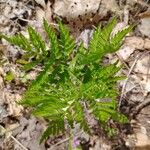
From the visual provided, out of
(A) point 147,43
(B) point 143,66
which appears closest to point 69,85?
(B) point 143,66

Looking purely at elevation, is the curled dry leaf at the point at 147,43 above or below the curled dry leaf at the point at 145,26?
below

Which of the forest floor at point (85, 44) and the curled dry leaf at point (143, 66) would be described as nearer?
the forest floor at point (85, 44)

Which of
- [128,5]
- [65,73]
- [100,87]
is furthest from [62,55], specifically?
[128,5]

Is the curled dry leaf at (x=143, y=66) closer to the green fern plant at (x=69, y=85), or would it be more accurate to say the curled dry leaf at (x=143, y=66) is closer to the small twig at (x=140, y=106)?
the small twig at (x=140, y=106)

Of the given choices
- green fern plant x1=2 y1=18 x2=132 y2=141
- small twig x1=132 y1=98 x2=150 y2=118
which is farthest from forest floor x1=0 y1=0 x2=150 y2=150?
green fern plant x1=2 y1=18 x2=132 y2=141

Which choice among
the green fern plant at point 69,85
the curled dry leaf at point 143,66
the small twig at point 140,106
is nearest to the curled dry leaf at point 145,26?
the curled dry leaf at point 143,66

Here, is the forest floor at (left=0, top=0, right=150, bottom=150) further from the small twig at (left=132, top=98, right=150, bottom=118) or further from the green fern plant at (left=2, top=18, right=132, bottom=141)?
the green fern plant at (left=2, top=18, right=132, bottom=141)

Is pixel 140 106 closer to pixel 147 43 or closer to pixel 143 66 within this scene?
pixel 143 66

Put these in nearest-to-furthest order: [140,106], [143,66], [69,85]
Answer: [69,85], [140,106], [143,66]
